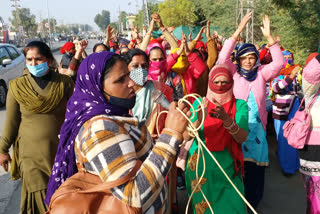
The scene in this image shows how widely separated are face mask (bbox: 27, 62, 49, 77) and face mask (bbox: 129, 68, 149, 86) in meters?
0.82

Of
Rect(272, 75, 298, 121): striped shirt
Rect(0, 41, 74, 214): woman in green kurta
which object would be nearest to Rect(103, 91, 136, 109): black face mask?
Rect(0, 41, 74, 214): woman in green kurta

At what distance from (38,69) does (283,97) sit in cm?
317

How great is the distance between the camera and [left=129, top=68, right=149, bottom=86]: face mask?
2.86m

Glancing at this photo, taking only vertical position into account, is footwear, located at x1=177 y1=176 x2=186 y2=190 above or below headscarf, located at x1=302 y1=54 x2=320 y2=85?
below

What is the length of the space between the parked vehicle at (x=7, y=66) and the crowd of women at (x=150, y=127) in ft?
21.5

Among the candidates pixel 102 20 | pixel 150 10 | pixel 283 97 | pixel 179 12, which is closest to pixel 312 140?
pixel 283 97

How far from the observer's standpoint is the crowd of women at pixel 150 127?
1.33 meters

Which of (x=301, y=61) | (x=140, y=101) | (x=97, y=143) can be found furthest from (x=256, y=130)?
(x=301, y=61)

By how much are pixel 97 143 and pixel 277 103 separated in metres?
3.50

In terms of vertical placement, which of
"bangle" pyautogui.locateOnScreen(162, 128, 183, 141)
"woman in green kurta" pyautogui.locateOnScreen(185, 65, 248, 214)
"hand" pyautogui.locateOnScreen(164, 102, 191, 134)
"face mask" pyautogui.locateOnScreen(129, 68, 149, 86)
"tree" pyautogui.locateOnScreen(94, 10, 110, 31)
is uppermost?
"hand" pyautogui.locateOnScreen(164, 102, 191, 134)

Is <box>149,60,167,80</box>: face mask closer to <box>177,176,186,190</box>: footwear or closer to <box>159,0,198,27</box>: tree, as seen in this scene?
<box>177,176,186,190</box>: footwear

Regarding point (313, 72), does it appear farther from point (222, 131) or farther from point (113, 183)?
point (113, 183)

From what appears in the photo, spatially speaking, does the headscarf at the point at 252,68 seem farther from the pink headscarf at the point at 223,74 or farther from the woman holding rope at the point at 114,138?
the woman holding rope at the point at 114,138

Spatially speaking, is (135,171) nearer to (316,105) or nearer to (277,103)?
(316,105)
